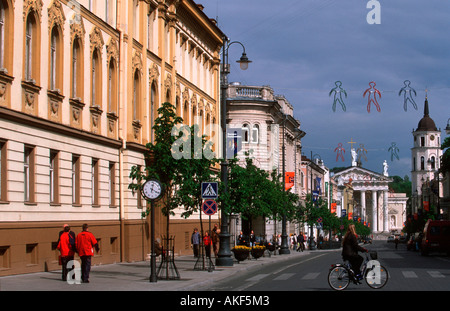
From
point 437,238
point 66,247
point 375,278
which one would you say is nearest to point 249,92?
point 437,238

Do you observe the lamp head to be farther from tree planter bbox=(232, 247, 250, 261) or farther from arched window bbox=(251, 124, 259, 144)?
arched window bbox=(251, 124, 259, 144)

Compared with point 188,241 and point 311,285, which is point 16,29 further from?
point 188,241

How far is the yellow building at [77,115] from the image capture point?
24.4 m

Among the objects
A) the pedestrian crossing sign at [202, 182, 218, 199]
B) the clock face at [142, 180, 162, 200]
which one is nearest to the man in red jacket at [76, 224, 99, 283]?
the clock face at [142, 180, 162, 200]

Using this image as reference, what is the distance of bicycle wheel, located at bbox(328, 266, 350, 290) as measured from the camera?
2026 centimetres

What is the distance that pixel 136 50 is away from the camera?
3681 centimetres

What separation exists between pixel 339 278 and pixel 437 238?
3155cm

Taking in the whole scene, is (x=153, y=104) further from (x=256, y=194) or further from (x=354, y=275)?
(x=354, y=275)

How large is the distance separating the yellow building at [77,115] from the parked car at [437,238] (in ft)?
50.2

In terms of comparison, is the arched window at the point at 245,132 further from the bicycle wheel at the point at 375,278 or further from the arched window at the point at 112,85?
the bicycle wheel at the point at 375,278

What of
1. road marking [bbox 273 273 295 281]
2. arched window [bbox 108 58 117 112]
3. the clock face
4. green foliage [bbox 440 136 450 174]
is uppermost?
arched window [bbox 108 58 117 112]

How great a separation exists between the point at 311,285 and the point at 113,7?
1646 centimetres

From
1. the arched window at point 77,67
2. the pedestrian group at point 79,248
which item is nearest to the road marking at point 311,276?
the pedestrian group at point 79,248
